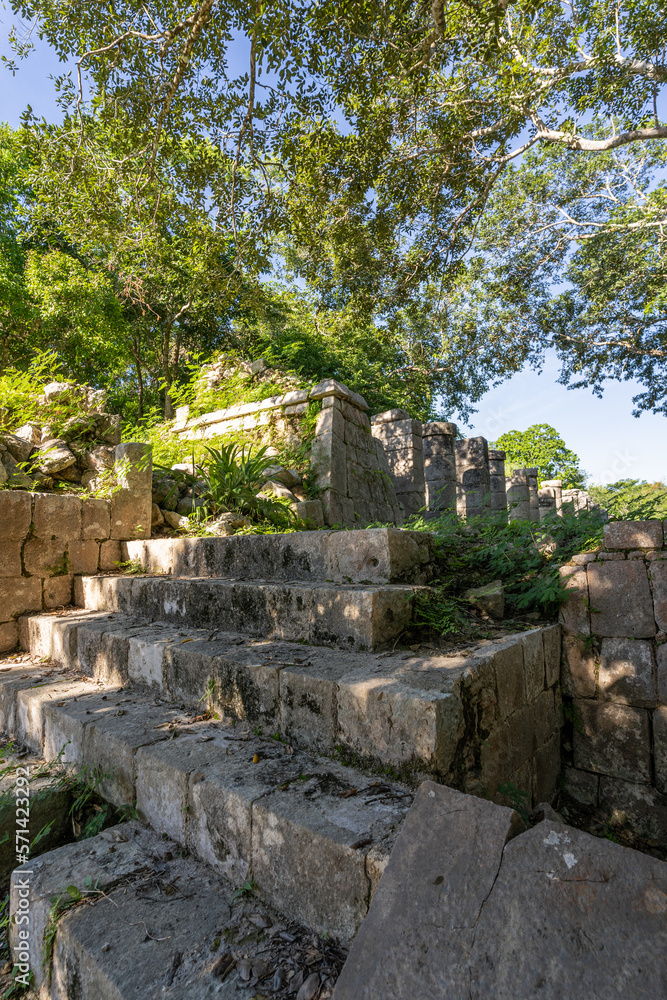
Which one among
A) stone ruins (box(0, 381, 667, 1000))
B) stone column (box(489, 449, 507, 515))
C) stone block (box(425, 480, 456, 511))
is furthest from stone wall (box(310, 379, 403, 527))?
stone column (box(489, 449, 507, 515))

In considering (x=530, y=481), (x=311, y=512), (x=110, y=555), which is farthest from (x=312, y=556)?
(x=530, y=481)

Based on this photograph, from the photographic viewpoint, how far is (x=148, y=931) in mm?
1471

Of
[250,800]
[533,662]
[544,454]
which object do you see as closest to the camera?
[250,800]

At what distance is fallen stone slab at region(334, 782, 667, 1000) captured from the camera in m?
0.92

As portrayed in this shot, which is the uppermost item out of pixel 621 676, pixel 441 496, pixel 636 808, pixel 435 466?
pixel 435 466

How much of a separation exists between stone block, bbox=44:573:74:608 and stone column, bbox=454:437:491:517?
25.8 feet

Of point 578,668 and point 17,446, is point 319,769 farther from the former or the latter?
point 17,446

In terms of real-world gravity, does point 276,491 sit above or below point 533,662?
above

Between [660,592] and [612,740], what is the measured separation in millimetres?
1046

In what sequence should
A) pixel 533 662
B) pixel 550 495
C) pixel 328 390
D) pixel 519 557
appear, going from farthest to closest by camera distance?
1. pixel 550 495
2. pixel 328 390
3. pixel 519 557
4. pixel 533 662

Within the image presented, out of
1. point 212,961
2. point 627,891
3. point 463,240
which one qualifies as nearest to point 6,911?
point 212,961

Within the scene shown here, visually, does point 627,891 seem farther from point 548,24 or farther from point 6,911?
point 548,24

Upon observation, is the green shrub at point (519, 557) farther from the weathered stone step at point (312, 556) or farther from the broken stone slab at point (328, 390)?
the broken stone slab at point (328, 390)

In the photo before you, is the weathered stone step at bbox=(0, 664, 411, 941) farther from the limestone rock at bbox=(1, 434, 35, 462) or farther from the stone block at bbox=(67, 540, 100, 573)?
the limestone rock at bbox=(1, 434, 35, 462)
